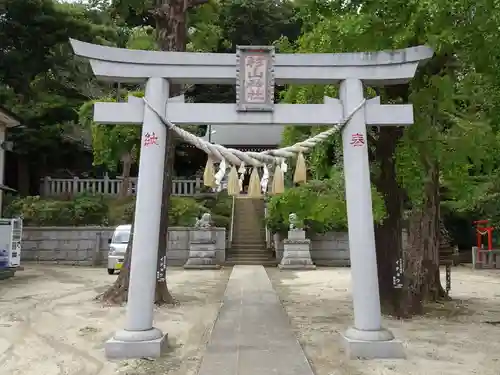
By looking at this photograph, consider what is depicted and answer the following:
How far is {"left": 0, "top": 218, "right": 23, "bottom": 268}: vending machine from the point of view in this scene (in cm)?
1505

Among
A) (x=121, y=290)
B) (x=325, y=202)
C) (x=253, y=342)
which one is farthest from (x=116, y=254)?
(x=253, y=342)

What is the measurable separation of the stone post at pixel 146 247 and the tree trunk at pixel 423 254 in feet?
16.2

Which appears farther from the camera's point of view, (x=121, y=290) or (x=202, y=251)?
(x=202, y=251)

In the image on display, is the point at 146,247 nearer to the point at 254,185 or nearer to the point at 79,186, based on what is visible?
the point at 254,185

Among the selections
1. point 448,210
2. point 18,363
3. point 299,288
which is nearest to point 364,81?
point 18,363

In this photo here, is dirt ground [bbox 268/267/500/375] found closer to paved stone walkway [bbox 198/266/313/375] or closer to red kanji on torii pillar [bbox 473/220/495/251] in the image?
paved stone walkway [bbox 198/266/313/375]

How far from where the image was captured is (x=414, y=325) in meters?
8.36

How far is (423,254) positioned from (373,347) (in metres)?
4.37

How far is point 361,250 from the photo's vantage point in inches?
248

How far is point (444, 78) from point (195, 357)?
551 cm

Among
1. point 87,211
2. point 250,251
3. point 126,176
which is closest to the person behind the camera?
point 250,251

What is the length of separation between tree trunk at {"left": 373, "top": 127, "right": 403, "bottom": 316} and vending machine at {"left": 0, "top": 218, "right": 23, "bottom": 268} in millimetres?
11371

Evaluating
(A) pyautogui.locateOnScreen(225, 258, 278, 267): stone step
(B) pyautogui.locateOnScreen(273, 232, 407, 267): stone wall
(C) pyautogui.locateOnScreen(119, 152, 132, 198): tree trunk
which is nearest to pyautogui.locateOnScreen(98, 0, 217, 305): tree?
(A) pyautogui.locateOnScreen(225, 258, 278, 267): stone step

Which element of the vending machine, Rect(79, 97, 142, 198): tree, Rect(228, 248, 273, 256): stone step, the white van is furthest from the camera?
Rect(228, 248, 273, 256): stone step
